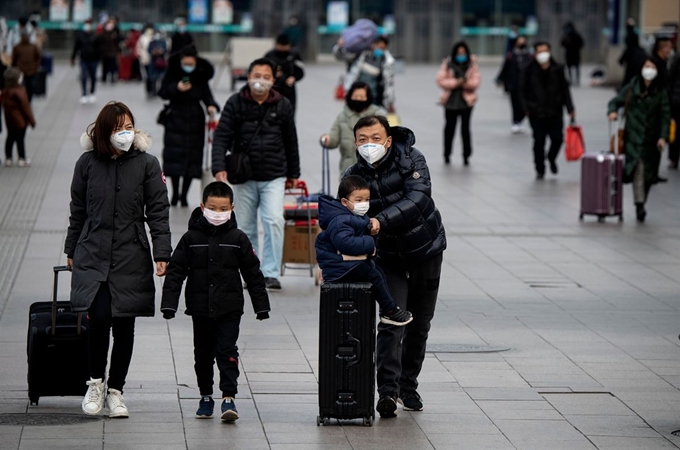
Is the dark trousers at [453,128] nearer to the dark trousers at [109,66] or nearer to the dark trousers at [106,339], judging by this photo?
the dark trousers at [106,339]

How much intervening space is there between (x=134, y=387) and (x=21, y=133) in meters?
12.0

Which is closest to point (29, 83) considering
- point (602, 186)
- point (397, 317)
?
point (602, 186)

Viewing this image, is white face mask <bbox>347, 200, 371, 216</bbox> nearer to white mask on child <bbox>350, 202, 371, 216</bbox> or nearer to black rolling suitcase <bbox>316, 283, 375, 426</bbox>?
white mask on child <bbox>350, 202, 371, 216</bbox>

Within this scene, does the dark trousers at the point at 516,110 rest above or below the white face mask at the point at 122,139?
below

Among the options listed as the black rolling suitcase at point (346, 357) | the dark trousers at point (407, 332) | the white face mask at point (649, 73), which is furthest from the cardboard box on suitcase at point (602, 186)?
the black rolling suitcase at point (346, 357)

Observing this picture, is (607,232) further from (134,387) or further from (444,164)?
(134,387)

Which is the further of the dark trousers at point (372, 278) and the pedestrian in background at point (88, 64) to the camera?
the pedestrian in background at point (88, 64)

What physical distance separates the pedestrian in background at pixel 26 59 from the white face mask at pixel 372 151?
21.3 metres

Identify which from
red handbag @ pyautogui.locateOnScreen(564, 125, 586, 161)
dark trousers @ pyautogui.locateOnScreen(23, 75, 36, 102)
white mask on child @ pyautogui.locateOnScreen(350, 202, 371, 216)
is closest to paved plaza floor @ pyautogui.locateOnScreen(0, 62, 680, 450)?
red handbag @ pyautogui.locateOnScreen(564, 125, 586, 161)

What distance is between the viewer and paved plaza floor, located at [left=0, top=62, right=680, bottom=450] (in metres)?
7.26

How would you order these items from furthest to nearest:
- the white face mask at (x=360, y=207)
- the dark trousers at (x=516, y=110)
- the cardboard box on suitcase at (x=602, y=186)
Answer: the dark trousers at (x=516, y=110), the cardboard box on suitcase at (x=602, y=186), the white face mask at (x=360, y=207)

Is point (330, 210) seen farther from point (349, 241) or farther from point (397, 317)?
point (397, 317)

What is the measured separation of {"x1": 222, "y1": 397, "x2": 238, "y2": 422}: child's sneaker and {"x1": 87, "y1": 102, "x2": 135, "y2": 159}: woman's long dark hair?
1375 millimetres

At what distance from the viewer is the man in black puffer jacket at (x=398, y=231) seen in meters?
7.55
